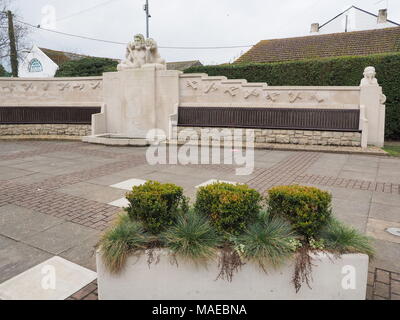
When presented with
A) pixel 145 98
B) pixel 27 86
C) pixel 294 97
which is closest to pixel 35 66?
pixel 27 86

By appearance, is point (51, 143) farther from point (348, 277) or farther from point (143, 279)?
point (348, 277)

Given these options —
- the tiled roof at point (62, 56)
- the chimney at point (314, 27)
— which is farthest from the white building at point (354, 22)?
the tiled roof at point (62, 56)

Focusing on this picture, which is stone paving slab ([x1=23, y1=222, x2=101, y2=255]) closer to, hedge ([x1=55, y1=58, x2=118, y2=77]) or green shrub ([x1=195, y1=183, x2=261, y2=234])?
green shrub ([x1=195, y1=183, x2=261, y2=234])

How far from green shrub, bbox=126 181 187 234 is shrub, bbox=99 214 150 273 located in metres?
0.10

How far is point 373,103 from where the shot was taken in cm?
1162

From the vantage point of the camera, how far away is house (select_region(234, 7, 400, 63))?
18.8 meters

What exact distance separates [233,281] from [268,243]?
42 cm

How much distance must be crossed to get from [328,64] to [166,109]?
7692 millimetres

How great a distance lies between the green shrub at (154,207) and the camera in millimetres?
2826

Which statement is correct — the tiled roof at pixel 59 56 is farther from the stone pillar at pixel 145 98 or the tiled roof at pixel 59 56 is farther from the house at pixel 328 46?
the stone pillar at pixel 145 98

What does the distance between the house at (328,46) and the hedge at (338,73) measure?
502 cm

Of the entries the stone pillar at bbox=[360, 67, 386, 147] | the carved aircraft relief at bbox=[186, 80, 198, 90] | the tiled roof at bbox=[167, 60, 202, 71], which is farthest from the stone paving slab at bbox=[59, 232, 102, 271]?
the tiled roof at bbox=[167, 60, 202, 71]

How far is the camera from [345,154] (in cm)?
1062

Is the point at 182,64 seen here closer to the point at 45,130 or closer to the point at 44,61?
the point at 44,61
